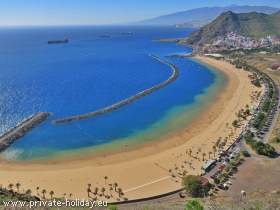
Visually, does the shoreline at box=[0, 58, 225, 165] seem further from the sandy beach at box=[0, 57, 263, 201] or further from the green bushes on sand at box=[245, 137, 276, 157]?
the green bushes on sand at box=[245, 137, 276, 157]

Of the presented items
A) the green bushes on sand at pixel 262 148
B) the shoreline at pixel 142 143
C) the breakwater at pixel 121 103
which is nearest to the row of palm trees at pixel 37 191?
the shoreline at pixel 142 143

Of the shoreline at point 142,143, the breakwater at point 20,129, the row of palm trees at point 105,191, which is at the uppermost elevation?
the breakwater at point 20,129

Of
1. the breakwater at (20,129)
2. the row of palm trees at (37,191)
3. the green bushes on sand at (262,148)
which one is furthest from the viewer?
the breakwater at (20,129)

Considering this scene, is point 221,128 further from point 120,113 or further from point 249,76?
point 249,76

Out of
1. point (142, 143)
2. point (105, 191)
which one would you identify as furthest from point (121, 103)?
point (105, 191)

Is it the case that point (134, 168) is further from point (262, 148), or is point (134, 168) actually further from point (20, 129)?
point (20, 129)

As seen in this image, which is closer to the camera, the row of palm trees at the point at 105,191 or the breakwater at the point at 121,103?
the row of palm trees at the point at 105,191

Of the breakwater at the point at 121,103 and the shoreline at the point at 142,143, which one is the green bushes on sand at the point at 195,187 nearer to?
→ the shoreline at the point at 142,143
